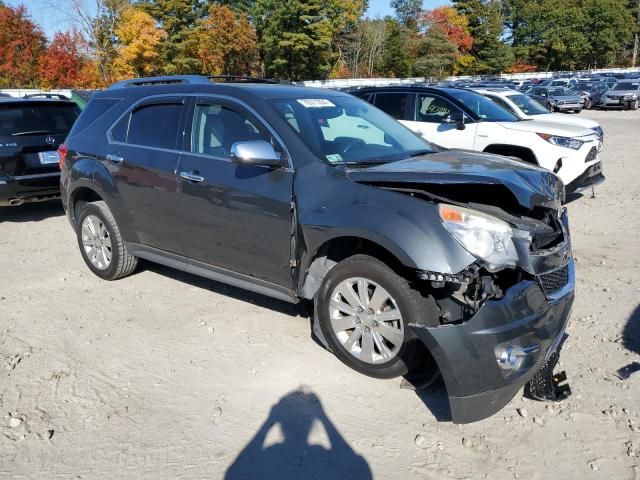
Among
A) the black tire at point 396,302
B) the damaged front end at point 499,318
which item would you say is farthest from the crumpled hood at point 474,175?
the black tire at point 396,302

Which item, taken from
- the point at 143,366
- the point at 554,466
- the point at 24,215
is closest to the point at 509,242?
the point at 554,466

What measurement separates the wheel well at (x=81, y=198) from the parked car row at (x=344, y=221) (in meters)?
0.01

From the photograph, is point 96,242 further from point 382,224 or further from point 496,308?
point 496,308

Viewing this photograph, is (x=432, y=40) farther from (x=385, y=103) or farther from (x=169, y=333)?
(x=169, y=333)

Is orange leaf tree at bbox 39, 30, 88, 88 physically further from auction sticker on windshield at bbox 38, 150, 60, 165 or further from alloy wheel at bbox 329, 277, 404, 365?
alloy wheel at bbox 329, 277, 404, 365

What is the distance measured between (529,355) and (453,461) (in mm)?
705

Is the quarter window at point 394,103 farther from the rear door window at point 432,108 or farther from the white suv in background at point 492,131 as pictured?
the rear door window at point 432,108

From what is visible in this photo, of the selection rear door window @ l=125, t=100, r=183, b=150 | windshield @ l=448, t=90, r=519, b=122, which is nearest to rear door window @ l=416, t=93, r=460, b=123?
windshield @ l=448, t=90, r=519, b=122

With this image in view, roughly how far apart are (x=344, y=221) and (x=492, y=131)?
20.0 feet

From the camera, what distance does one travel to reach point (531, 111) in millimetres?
11141

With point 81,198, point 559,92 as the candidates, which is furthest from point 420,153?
point 559,92

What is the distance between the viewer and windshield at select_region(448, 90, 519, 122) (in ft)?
30.0

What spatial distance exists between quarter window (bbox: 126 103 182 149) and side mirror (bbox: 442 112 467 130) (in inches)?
194

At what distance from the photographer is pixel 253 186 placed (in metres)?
4.03
